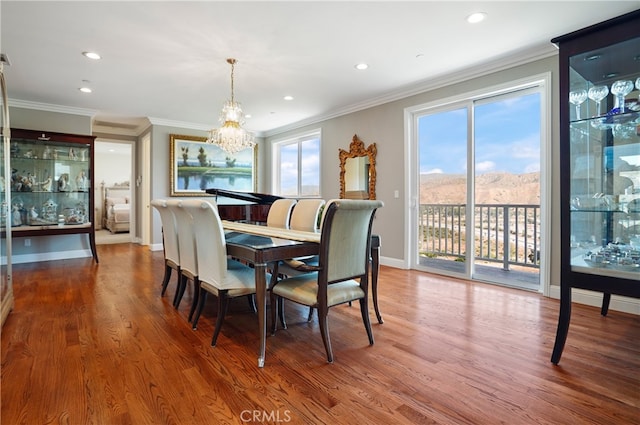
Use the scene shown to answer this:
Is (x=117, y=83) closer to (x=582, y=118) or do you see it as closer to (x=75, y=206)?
(x=75, y=206)

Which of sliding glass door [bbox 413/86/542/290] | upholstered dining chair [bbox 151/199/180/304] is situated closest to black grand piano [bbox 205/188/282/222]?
upholstered dining chair [bbox 151/199/180/304]

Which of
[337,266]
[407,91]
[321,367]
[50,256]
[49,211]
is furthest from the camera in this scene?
[50,256]

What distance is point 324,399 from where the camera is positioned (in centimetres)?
165

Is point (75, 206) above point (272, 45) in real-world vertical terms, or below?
below

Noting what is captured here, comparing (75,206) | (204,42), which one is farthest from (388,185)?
(75,206)

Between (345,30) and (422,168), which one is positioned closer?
(345,30)

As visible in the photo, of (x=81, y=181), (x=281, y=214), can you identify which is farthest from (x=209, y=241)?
(x=81, y=181)

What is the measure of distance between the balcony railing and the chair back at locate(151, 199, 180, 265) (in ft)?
10.6

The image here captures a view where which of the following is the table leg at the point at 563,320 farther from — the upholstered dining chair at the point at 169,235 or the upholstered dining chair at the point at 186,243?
the upholstered dining chair at the point at 169,235

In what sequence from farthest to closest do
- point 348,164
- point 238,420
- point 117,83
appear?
point 348,164 → point 117,83 → point 238,420

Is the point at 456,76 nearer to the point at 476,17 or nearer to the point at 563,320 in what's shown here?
the point at 476,17

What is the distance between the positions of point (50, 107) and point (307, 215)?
16.2 feet

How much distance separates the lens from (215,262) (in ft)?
7.49

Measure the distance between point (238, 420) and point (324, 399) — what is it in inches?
16.4
